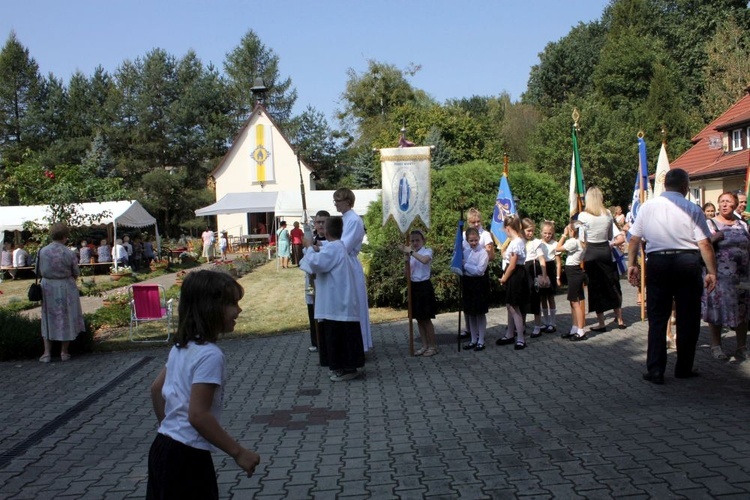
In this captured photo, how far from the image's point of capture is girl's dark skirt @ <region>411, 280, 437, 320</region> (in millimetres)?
9508

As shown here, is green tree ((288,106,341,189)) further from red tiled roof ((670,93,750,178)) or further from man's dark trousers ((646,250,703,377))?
man's dark trousers ((646,250,703,377))

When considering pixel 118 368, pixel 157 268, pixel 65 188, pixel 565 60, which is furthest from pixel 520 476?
pixel 565 60

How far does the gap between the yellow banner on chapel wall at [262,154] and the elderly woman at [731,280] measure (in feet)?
151

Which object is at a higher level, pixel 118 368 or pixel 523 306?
pixel 523 306

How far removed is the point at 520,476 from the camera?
4.91m

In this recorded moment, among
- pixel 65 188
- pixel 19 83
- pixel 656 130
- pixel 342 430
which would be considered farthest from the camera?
pixel 19 83

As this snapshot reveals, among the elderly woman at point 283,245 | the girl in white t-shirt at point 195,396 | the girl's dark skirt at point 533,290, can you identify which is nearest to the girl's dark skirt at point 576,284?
the girl's dark skirt at point 533,290

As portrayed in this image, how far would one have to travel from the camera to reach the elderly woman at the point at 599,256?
9.95 metres

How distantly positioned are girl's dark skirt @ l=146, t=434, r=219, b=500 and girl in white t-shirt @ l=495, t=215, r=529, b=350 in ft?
22.9

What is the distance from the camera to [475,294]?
9.64m

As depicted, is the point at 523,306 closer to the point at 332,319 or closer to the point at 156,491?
the point at 332,319

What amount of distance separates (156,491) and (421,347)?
744 centimetres

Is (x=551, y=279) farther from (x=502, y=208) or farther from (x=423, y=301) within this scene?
(x=423, y=301)

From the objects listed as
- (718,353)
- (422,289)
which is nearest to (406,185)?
(422,289)
